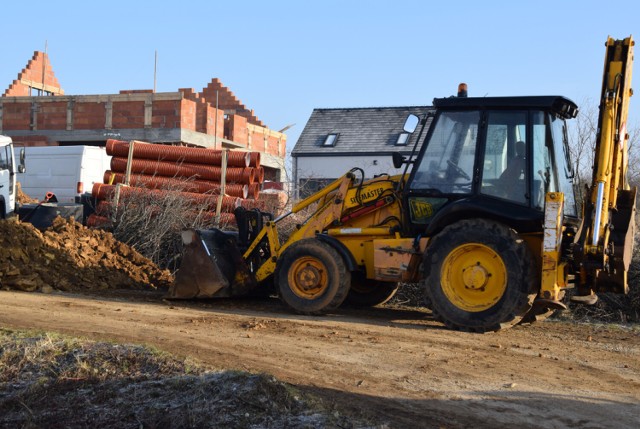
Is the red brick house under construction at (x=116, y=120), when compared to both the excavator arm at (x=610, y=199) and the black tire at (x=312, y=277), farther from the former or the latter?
the excavator arm at (x=610, y=199)

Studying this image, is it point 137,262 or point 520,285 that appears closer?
point 520,285

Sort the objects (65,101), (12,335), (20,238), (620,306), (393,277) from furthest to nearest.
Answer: (65,101) → (20,238) → (620,306) → (393,277) → (12,335)

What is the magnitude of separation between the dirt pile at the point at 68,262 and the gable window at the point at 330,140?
94.2ft

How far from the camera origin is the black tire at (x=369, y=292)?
452 inches

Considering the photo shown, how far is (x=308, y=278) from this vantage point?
1039cm

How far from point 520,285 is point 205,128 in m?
24.0

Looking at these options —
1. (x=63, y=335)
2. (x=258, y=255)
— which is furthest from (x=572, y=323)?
(x=63, y=335)

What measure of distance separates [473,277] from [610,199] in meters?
1.71

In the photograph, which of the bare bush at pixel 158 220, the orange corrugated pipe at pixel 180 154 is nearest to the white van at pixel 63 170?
the orange corrugated pipe at pixel 180 154

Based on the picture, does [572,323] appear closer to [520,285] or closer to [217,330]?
[520,285]

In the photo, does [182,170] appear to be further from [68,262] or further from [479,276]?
[479,276]

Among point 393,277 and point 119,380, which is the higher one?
point 393,277

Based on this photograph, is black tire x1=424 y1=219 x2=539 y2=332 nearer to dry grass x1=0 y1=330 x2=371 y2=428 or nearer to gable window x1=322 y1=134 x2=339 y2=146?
dry grass x1=0 y1=330 x2=371 y2=428

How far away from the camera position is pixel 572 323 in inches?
416
